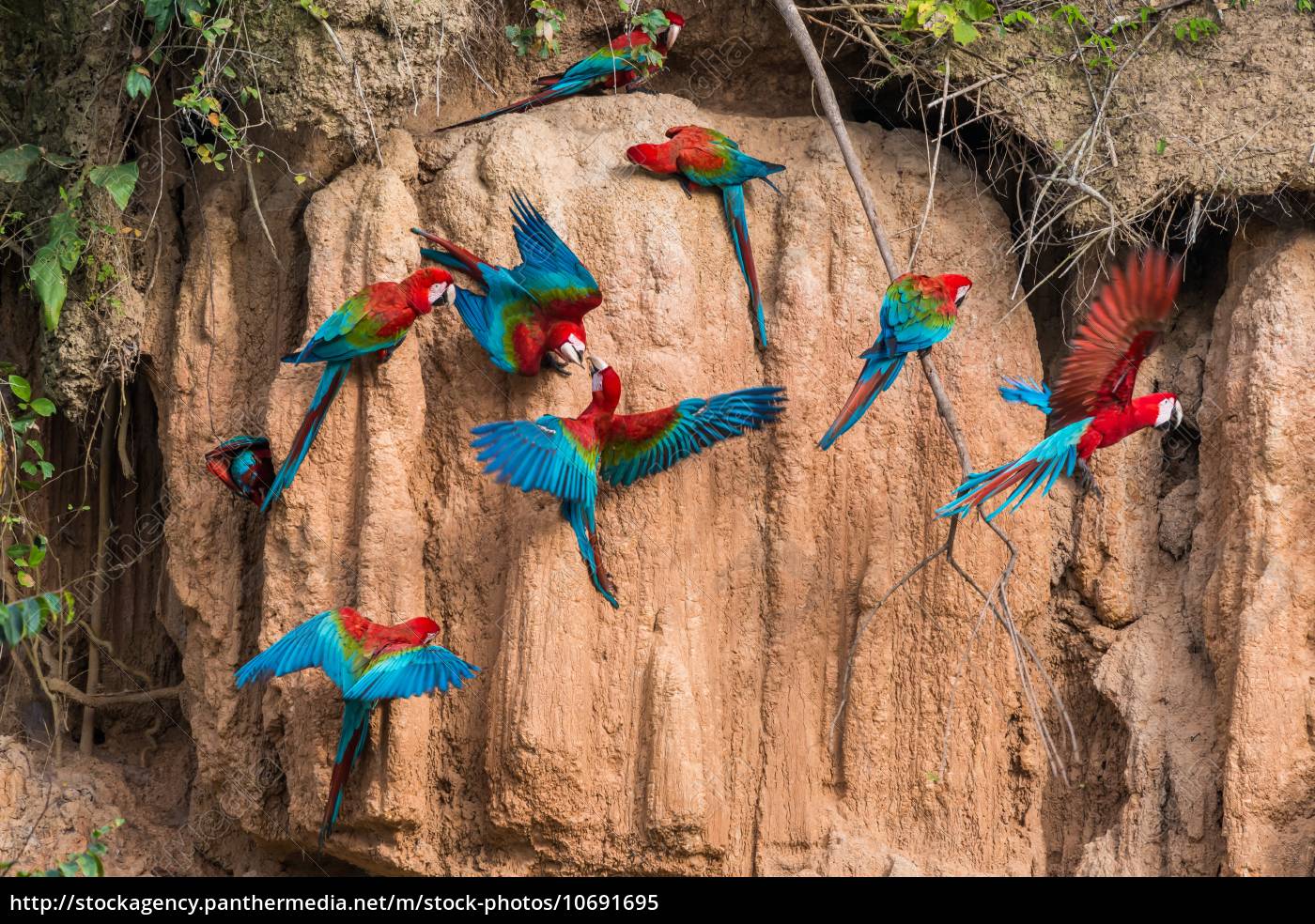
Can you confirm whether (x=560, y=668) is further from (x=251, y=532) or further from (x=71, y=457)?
(x=71, y=457)

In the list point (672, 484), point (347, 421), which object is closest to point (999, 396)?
point (672, 484)

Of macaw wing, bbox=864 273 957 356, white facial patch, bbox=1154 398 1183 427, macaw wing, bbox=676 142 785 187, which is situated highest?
macaw wing, bbox=676 142 785 187

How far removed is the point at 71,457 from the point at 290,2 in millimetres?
1563

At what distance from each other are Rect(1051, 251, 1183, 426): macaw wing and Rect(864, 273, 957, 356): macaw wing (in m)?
0.34

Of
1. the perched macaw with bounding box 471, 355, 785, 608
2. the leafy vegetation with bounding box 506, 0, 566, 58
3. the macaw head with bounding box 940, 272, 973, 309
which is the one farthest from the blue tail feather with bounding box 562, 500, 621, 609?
the leafy vegetation with bounding box 506, 0, 566, 58

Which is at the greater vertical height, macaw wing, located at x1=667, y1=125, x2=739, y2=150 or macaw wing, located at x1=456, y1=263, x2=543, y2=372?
macaw wing, located at x1=667, y1=125, x2=739, y2=150

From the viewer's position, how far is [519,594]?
13.4 feet

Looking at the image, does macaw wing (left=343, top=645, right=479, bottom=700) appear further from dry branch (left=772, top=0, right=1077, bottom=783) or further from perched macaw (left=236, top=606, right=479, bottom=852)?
dry branch (left=772, top=0, right=1077, bottom=783)

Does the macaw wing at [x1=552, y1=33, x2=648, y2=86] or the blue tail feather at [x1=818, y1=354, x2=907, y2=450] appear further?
the macaw wing at [x1=552, y1=33, x2=648, y2=86]

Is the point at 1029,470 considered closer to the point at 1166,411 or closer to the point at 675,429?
the point at 1166,411

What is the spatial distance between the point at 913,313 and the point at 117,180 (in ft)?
7.23

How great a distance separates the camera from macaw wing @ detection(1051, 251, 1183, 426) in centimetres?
341


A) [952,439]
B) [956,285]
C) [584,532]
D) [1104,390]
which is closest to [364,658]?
[584,532]

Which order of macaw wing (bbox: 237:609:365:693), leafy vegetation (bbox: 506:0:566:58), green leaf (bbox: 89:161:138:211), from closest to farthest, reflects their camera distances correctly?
macaw wing (bbox: 237:609:365:693), green leaf (bbox: 89:161:138:211), leafy vegetation (bbox: 506:0:566:58)
